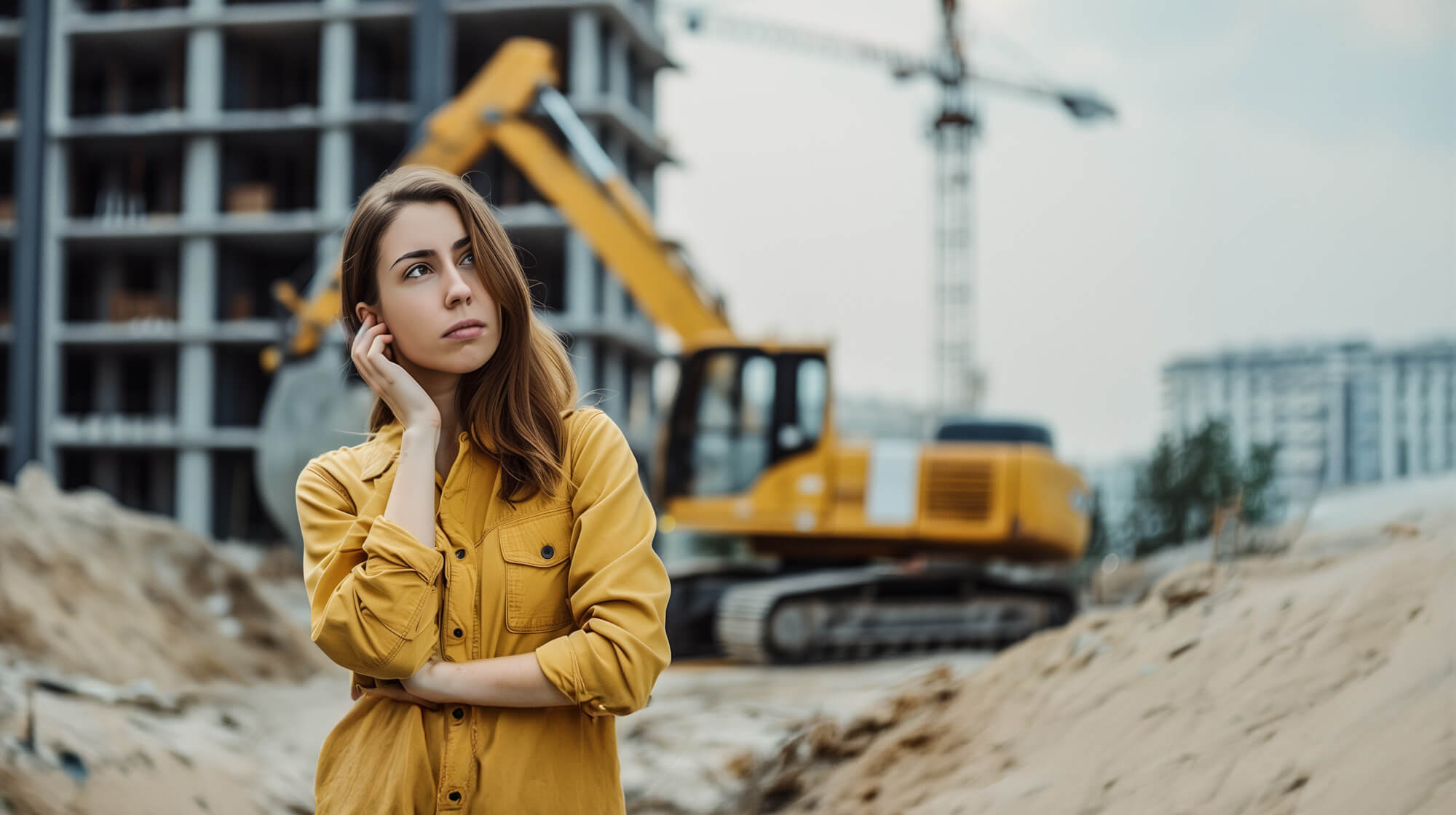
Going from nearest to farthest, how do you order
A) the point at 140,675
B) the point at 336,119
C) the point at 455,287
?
the point at 455,287, the point at 140,675, the point at 336,119

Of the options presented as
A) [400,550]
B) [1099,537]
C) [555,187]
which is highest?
[555,187]

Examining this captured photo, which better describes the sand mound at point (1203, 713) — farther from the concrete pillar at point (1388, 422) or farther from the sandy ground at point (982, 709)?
the concrete pillar at point (1388, 422)

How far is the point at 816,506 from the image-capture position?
957 centimetres

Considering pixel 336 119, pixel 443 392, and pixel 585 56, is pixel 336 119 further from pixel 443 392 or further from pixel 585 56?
pixel 443 392

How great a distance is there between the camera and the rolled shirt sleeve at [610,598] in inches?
66.2

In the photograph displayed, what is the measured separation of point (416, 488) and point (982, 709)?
137 inches

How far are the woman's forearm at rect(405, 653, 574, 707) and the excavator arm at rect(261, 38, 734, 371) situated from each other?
26.0 ft

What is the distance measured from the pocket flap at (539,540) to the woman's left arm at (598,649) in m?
0.03

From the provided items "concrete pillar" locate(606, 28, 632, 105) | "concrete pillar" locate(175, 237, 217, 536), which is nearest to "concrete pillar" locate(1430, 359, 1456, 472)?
"concrete pillar" locate(606, 28, 632, 105)

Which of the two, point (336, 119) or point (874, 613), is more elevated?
point (336, 119)

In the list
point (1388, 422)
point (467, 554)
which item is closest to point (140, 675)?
point (467, 554)

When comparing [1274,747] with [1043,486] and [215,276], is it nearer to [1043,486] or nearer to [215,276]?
[1043,486]

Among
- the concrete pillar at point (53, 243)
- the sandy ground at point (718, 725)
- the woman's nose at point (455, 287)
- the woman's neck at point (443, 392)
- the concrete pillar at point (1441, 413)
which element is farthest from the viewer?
the concrete pillar at point (53, 243)

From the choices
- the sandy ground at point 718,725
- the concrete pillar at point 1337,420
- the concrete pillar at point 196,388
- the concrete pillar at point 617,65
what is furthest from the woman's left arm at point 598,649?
the concrete pillar at point 196,388
